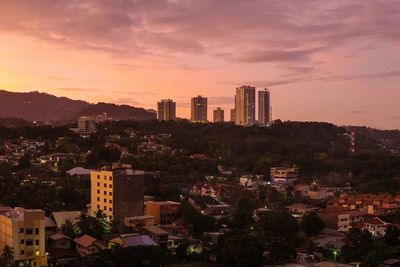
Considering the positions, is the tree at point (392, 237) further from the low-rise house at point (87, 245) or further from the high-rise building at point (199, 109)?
the high-rise building at point (199, 109)

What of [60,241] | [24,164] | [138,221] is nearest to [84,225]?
[60,241]

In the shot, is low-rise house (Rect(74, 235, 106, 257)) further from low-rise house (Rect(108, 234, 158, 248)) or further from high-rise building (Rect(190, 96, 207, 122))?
high-rise building (Rect(190, 96, 207, 122))

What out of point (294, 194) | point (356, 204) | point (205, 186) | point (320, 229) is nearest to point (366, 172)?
point (294, 194)

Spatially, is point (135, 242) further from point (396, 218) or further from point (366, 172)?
point (366, 172)

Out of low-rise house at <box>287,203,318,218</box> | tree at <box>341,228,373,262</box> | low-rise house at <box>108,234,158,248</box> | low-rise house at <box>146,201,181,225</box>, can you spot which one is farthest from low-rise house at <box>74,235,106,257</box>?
low-rise house at <box>287,203,318,218</box>

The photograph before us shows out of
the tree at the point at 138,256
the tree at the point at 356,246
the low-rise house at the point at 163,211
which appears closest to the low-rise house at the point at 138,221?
the low-rise house at the point at 163,211

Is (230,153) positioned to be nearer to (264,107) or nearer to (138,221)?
(138,221)
